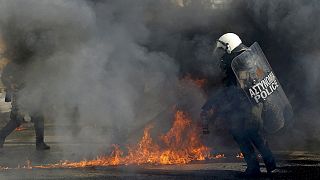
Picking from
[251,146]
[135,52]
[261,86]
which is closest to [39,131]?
[135,52]

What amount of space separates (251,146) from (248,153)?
14 centimetres

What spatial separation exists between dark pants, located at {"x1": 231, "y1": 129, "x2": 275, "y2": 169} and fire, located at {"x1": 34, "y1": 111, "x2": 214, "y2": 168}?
120cm

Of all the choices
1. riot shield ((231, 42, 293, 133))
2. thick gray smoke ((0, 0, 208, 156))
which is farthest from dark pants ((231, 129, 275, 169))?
thick gray smoke ((0, 0, 208, 156))

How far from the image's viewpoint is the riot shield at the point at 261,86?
636 cm

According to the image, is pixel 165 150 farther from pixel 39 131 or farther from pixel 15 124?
pixel 15 124

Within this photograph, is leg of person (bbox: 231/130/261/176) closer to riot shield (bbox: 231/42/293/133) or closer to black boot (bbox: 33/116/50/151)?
riot shield (bbox: 231/42/293/133)

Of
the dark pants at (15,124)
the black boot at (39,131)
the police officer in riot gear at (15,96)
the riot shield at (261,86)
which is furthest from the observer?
the black boot at (39,131)

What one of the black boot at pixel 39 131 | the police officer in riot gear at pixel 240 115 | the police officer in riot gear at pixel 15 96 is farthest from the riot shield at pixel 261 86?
the black boot at pixel 39 131

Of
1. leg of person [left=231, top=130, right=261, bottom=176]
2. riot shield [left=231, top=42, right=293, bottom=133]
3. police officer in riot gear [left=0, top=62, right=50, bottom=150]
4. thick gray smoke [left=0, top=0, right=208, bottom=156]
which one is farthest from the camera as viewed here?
police officer in riot gear [left=0, top=62, right=50, bottom=150]

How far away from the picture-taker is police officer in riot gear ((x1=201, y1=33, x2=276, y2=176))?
634cm

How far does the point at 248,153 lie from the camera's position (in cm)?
632

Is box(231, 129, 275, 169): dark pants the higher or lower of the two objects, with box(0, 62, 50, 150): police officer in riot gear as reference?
lower

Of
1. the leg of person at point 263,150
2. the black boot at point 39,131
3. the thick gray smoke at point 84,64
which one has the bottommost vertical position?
the leg of person at point 263,150

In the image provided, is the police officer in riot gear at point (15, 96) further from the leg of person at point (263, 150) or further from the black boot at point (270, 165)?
the black boot at point (270, 165)
